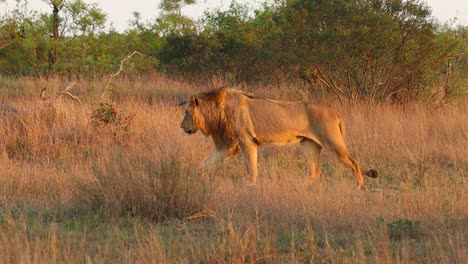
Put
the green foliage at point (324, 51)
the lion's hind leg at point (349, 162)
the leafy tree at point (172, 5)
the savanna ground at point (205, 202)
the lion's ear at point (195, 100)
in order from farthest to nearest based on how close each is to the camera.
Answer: the leafy tree at point (172, 5) → the green foliage at point (324, 51) → the lion's ear at point (195, 100) → the lion's hind leg at point (349, 162) → the savanna ground at point (205, 202)

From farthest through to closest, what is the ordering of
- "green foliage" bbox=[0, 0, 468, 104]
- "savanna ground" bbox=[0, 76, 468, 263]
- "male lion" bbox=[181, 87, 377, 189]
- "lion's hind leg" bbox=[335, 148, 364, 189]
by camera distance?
1. "green foliage" bbox=[0, 0, 468, 104]
2. "male lion" bbox=[181, 87, 377, 189]
3. "lion's hind leg" bbox=[335, 148, 364, 189]
4. "savanna ground" bbox=[0, 76, 468, 263]

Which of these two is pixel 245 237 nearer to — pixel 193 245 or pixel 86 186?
pixel 193 245

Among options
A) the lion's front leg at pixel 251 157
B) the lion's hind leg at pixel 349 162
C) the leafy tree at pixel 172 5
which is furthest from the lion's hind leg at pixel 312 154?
the leafy tree at pixel 172 5

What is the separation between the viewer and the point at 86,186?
7.17 metres

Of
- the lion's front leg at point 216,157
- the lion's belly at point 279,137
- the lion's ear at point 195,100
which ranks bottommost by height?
the lion's front leg at point 216,157

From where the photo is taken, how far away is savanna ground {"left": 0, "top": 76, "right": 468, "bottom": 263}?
5258mm

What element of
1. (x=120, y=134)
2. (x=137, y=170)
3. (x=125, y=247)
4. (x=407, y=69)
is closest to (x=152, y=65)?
(x=407, y=69)

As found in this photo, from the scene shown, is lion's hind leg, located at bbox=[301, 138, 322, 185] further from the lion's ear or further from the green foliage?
the green foliage

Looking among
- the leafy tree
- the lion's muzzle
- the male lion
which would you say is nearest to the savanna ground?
the male lion

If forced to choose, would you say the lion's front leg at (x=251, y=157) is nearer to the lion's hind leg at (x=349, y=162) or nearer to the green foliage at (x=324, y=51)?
the lion's hind leg at (x=349, y=162)

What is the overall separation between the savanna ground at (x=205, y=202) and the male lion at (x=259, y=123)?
354 millimetres

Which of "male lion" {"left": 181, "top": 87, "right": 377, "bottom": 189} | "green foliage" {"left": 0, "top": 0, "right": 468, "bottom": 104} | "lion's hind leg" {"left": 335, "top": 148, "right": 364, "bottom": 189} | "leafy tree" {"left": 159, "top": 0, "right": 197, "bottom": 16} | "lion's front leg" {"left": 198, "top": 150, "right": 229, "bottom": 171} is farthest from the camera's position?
"leafy tree" {"left": 159, "top": 0, "right": 197, "bottom": 16}

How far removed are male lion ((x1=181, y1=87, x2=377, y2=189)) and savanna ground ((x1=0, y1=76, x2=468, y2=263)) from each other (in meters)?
0.35

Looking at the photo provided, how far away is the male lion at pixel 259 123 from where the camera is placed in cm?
973
